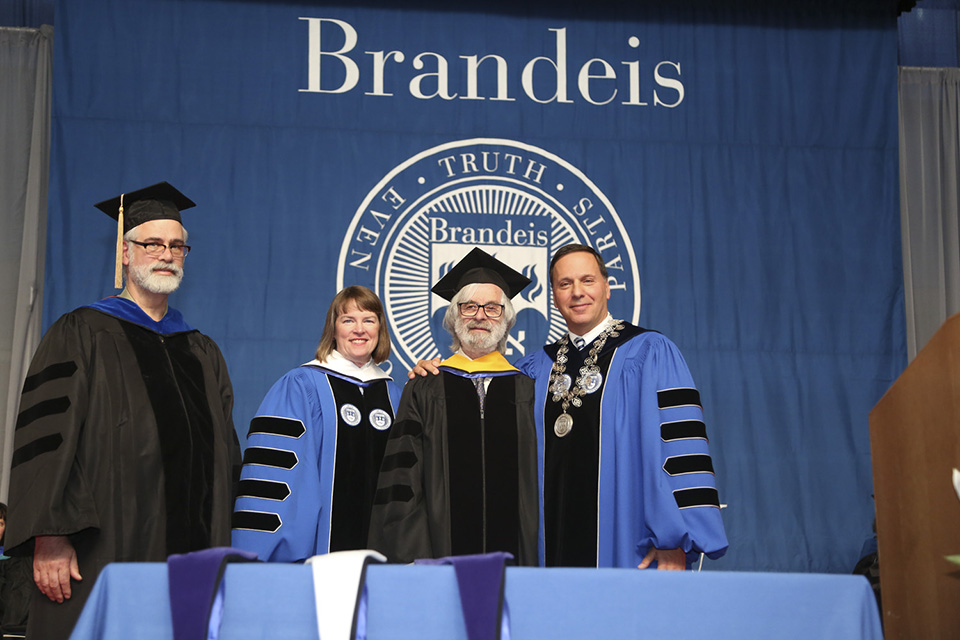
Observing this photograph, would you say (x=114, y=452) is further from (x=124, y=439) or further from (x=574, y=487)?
(x=574, y=487)

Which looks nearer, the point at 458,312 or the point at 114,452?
the point at 114,452

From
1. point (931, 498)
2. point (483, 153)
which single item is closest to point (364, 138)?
point (483, 153)

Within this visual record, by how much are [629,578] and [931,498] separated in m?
0.91

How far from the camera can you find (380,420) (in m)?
3.55

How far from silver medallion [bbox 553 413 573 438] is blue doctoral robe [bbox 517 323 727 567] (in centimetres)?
2

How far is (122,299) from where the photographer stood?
11.2 ft

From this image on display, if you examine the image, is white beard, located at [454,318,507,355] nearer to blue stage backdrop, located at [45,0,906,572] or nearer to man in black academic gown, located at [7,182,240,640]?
man in black academic gown, located at [7,182,240,640]

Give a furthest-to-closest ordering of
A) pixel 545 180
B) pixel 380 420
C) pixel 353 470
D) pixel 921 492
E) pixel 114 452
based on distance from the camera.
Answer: pixel 545 180 → pixel 380 420 → pixel 353 470 → pixel 114 452 → pixel 921 492

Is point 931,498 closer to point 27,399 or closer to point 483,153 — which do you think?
point 27,399

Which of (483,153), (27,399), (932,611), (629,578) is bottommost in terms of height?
(932,611)

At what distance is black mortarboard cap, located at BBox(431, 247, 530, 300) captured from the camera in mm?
3680

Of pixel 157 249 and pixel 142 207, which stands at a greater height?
pixel 142 207

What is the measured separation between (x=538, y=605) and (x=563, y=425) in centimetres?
164

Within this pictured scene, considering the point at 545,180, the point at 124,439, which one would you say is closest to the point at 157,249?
the point at 124,439
